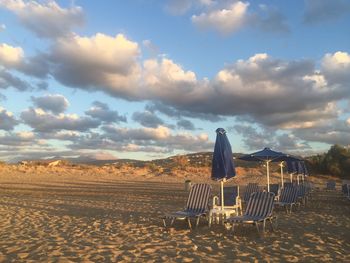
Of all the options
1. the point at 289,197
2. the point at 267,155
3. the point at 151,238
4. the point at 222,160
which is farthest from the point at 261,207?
the point at 267,155

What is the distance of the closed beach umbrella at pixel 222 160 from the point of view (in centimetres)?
929

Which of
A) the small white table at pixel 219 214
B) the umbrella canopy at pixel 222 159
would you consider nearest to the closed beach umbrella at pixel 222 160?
the umbrella canopy at pixel 222 159

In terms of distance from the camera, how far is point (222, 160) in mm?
9344

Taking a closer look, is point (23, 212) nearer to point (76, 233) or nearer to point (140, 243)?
point (76, 233)

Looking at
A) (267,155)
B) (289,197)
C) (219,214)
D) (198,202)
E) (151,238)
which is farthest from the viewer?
(267,155)

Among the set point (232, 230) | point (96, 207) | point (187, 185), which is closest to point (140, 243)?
point (232, 230)

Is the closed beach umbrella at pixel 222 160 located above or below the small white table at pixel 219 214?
above

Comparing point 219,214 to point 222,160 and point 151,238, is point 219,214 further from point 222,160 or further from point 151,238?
point 151,238

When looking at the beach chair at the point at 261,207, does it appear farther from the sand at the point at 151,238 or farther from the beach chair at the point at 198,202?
the beach chair at the point at 198,202

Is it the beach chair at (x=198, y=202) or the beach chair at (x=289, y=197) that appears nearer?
the beach chair at (x=198, y=202)

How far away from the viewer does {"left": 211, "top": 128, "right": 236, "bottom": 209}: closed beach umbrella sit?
929 centimetres

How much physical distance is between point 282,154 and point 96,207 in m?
5.64

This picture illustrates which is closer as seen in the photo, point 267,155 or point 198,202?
point 198,202

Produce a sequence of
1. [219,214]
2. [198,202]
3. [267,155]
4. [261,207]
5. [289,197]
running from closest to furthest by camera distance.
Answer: [261,207]
[219,214]
[198,202]
[289,197]
[267,155]
